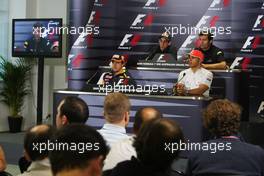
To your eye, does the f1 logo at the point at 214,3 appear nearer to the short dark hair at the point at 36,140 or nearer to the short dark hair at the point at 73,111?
the short dark hair at the point at 73,111

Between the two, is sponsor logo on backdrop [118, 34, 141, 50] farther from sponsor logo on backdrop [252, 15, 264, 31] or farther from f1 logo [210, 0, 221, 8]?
sponsor logo on backdrop [252, 15, 264, 31]

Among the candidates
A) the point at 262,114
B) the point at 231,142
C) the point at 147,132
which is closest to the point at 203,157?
the point at 231,142

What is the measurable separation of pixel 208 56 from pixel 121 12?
7.85 feet

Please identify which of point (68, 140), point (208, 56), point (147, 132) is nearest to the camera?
point (68, 140)

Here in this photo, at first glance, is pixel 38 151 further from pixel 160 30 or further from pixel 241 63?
pixel 160 30

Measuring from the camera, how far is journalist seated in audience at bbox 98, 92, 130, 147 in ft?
9.55

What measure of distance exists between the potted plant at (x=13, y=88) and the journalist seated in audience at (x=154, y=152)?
6.97 metres

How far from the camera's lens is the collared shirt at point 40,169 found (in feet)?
7.12

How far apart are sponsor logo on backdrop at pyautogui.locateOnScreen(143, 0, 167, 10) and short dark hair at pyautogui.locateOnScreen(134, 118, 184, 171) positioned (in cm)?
709

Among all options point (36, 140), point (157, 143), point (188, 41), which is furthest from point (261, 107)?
point (157, 143)

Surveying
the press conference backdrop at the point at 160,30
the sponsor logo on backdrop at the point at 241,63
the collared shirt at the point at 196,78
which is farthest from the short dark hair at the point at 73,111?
the sponsor logo on backdrop at the point at 241,63

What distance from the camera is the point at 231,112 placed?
269cm

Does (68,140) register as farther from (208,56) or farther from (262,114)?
(262,114)

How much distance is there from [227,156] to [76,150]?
121 cm
